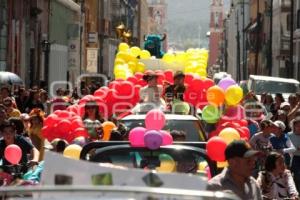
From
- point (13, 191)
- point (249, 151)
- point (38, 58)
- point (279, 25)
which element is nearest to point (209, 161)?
point (249, 151)

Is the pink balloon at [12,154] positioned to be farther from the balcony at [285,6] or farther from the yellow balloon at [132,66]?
the balcony at [285,6]

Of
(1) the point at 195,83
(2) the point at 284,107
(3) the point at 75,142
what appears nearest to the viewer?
(3) the point at 75,142

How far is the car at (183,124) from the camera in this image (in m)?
14.5

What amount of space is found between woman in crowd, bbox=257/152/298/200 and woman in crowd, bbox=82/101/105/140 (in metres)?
3.75

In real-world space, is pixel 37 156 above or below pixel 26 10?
below

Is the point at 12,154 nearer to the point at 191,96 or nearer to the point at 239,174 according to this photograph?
the point at 239,174

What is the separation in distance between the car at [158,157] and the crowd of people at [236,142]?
56cm

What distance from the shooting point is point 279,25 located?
7388 cm

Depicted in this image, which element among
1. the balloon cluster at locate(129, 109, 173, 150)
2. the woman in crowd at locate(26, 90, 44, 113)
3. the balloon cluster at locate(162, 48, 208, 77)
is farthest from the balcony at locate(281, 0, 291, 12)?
the balloon cluster at locate(129, 109, 173, 150)

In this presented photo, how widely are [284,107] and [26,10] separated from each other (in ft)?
91.7

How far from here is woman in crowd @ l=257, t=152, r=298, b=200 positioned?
10508 mm

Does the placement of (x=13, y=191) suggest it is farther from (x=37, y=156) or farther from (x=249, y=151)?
(x=37, y=156)

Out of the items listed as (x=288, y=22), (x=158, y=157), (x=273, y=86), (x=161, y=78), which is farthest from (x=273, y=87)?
(x=288, y=22)

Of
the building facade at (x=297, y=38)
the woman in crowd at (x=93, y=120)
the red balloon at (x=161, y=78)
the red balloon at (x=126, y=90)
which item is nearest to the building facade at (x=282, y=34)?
the building facade at (x=297, y=38)
